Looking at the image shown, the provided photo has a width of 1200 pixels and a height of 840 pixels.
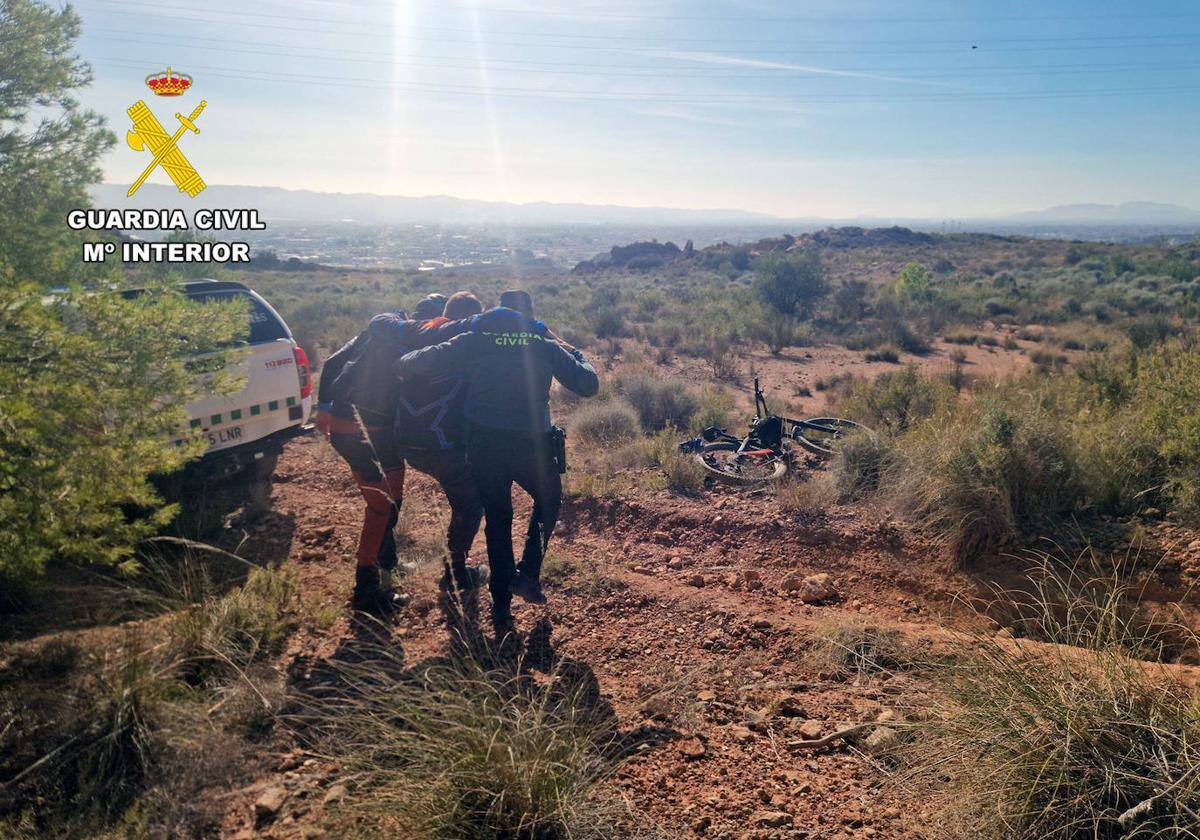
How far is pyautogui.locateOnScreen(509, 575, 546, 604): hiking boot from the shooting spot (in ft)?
14.3

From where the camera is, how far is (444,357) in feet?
13.2

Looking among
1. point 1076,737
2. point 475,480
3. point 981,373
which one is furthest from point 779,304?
point 1076,737

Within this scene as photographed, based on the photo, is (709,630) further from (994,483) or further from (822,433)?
(822,433)

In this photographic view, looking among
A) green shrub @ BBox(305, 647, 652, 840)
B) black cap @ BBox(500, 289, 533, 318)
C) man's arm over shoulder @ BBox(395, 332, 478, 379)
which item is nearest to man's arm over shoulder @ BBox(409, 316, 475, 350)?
man's arm over shoulder @ BBox(395, 332, 478, 379)

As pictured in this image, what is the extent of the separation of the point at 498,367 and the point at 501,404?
217 millimetres

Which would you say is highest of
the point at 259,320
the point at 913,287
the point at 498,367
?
the point at 913,287

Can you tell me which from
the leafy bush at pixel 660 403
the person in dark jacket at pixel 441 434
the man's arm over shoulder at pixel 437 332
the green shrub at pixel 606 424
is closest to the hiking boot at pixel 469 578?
the person in dark jacket at pixel 441 434

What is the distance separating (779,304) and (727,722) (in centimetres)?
2057

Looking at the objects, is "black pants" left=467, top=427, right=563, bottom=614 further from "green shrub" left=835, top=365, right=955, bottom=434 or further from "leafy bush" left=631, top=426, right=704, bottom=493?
"green shrub" left=835, top=365, right=955, bottom=434

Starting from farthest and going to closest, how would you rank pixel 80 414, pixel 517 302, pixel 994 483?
1. pixel 994 483
2. pixel 517 302
3. pixel 80 414

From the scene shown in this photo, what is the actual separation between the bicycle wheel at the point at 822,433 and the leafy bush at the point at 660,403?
5.87 ft

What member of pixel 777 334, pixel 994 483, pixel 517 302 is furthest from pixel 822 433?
pixel 777 334

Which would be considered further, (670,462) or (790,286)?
(790,286)

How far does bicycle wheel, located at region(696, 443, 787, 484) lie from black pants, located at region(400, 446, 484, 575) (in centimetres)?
317
